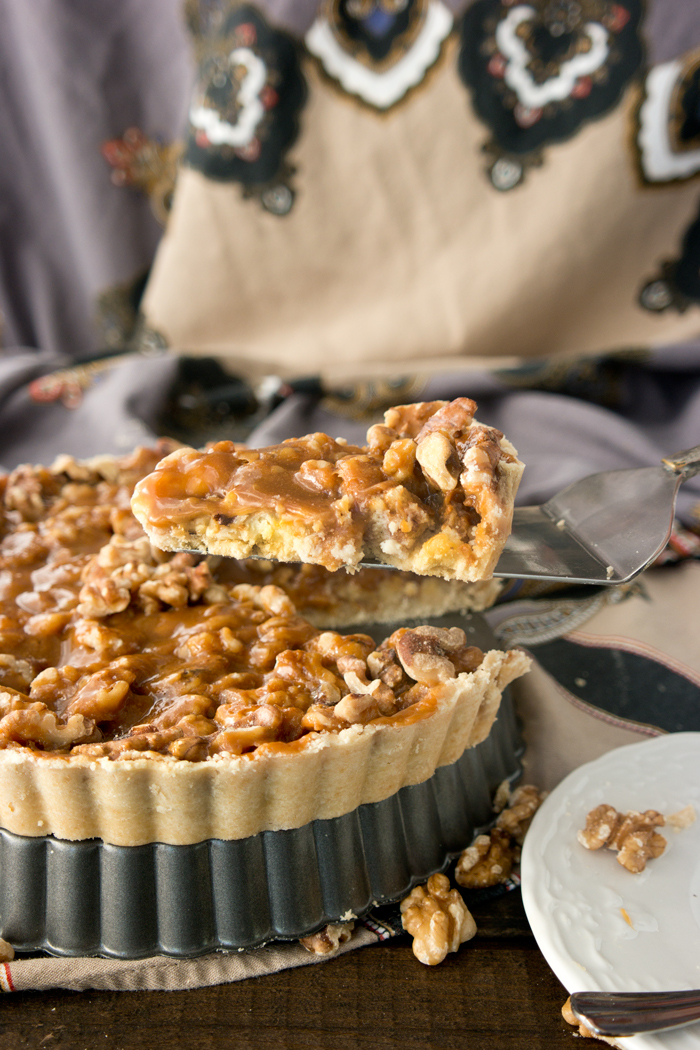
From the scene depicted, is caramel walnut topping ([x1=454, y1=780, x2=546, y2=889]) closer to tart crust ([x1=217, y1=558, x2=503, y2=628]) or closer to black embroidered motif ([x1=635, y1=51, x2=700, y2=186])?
tart crust ([x1=217, y1=558, x2=503, y2=628])

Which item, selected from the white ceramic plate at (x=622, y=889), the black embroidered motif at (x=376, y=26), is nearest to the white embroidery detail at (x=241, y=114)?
the black embroidered motif at (x=376, y=26)

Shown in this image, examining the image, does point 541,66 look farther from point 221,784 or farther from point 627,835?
point 221,784

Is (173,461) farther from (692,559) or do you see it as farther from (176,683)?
(692,559)

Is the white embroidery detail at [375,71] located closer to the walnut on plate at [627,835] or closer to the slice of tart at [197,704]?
the slice of tart at [197,704]

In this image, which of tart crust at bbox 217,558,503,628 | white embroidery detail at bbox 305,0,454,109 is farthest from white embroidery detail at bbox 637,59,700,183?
tart crust at bbox 217,558,503,628

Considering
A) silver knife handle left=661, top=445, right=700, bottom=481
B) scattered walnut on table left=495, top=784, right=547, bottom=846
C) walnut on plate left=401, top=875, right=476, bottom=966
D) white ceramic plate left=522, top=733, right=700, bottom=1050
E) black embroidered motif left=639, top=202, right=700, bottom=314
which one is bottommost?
scattered walnut on table left=495, top=784, right=547, bottom=846

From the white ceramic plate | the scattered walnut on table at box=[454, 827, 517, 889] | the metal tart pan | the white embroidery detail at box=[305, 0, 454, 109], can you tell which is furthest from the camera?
the white embroidery detail at box=[305, 0, 454, 109]
